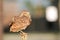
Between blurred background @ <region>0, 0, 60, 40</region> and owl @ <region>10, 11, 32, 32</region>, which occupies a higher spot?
owl @ <region>10, 11, 32, 32</region>

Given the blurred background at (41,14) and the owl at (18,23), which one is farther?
the blurred background at (41,14)

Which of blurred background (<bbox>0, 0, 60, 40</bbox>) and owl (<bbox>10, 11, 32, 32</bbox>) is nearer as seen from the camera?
owl (<bbox>10, 11, 32, 32</bbox>)

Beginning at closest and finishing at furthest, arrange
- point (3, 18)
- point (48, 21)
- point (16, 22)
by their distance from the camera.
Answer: point (16, 22) → point (3, 18) → point (48, 21)

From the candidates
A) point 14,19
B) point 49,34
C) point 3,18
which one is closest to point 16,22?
point 14,19

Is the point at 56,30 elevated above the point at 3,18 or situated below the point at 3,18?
below

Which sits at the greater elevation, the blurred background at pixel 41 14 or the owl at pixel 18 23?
the owl at pixel 18 23

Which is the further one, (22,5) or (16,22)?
(22,5)

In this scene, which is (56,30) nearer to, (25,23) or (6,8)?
(6,8)

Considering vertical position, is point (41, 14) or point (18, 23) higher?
point (18, 23)

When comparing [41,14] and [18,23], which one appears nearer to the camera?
[18,23]

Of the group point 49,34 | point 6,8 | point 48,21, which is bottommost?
point 49,34

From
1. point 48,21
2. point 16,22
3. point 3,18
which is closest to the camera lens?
point 16,22
